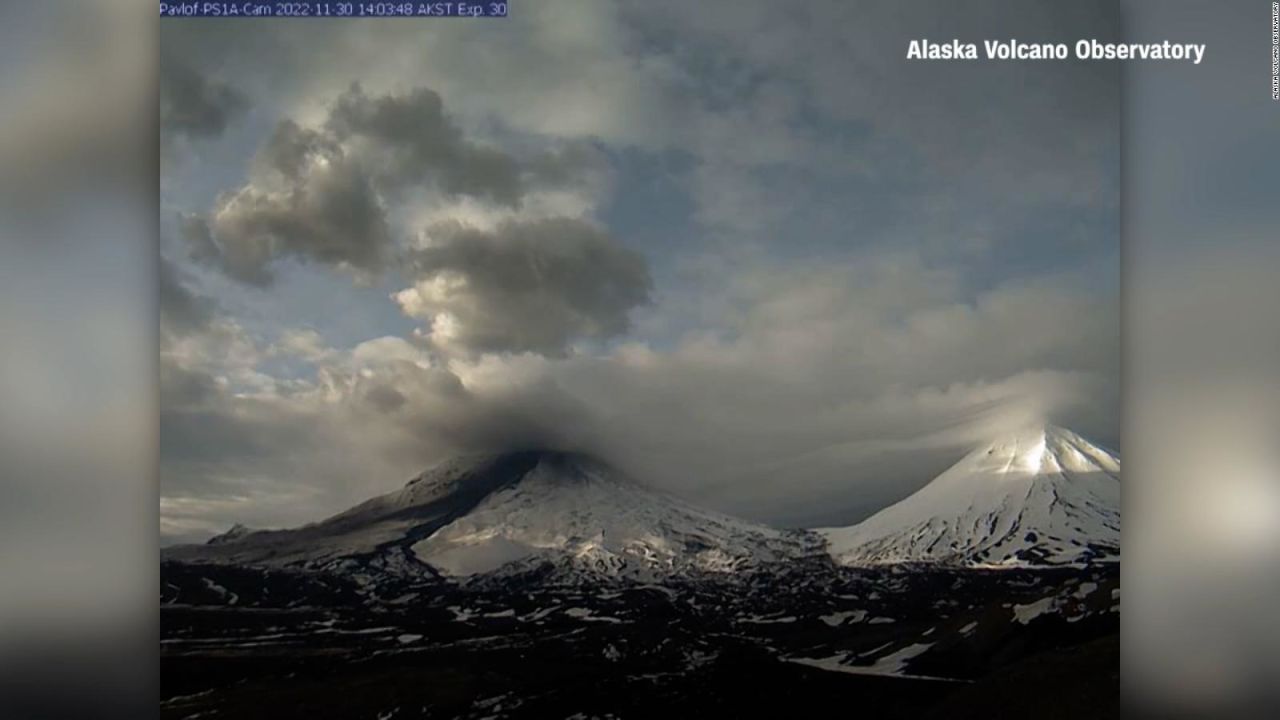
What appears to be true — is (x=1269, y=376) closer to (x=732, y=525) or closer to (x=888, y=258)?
(x=888, y=258)

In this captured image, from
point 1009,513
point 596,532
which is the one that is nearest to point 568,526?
point 596,532

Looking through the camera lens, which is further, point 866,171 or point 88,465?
point 866,171

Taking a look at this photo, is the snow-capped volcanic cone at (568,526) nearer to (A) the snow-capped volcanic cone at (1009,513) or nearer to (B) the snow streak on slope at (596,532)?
(B) the snow streak on slope at (596,532)

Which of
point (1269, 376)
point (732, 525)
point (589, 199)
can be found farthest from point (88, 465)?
point (1269, 376)

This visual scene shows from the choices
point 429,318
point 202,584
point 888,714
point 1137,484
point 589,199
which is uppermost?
point 589,199

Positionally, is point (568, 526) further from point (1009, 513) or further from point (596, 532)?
point (1009, 513)
